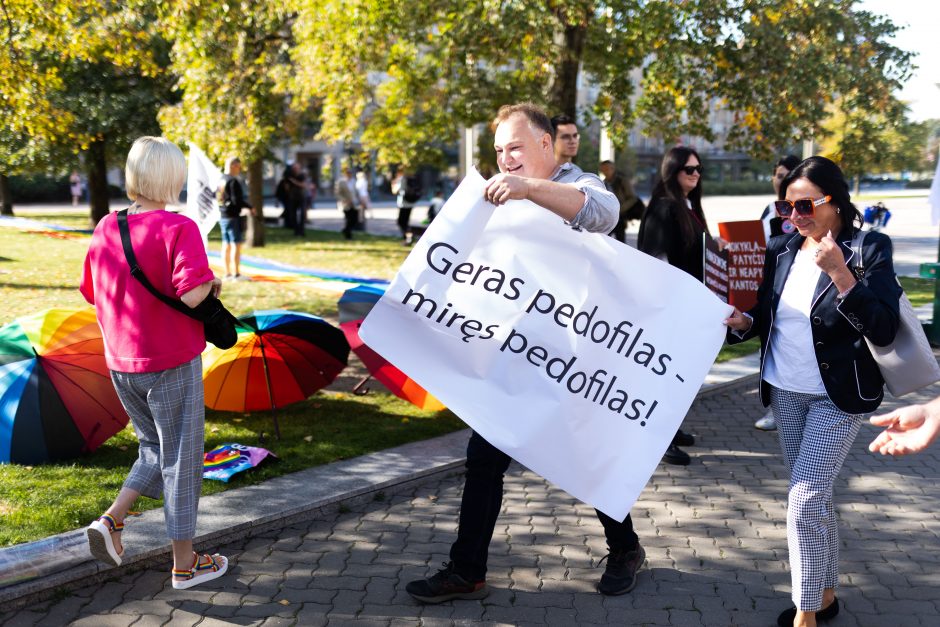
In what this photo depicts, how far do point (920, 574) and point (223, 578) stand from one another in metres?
3.25

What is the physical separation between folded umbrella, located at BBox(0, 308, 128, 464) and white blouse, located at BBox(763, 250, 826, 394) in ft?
12.1

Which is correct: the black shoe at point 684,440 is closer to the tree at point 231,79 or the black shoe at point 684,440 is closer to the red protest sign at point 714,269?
the red protest sign at point 714,269

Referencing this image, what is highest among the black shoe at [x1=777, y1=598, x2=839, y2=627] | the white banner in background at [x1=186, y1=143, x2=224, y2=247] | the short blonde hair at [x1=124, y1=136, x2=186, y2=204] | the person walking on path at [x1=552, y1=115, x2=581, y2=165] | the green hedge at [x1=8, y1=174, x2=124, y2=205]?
the person walking on path at [x1=552, y1=115, x2=581, y2=165]

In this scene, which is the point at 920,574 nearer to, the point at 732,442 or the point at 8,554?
the point at 732,442

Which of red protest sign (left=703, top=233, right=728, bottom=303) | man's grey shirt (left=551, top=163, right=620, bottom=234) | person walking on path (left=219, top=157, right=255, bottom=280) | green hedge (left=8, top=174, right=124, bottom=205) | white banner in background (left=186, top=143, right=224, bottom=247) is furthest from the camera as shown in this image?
green hedge (left=8, top=174, right=124, bottom=205)

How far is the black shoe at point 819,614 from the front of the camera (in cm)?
380

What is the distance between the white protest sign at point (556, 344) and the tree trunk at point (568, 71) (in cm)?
1003

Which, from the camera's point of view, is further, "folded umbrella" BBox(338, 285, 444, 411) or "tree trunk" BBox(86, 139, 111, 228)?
"tree trunk" BBox(86, 139, 111, 228)

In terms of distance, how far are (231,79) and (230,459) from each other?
1282 cm

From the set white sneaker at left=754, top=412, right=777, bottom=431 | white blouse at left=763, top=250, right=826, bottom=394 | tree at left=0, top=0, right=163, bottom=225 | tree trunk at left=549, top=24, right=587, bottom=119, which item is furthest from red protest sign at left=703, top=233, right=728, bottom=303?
tree at left=0, top=0, right=163, bottom=225

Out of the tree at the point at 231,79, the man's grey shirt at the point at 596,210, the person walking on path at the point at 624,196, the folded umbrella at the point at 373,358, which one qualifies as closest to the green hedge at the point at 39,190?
the tree at the point at 231,79

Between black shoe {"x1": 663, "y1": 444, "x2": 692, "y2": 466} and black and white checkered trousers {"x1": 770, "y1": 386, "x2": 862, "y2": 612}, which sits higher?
black and white checkered trousers {"x1": 770, "y1": 386, "x2": 862, "y2": 612}

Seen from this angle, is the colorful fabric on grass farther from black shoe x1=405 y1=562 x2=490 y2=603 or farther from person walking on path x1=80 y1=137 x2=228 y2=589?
black shoe x1=405 y1=562 x2=490 y2=603

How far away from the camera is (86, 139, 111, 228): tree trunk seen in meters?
25.1
